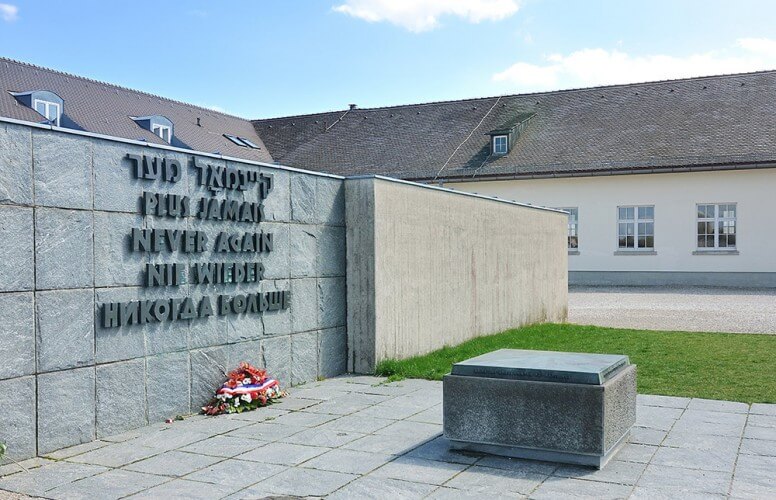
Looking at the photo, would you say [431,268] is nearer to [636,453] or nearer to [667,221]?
[636,453]

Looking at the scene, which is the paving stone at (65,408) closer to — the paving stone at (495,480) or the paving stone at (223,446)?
the paving stone at (223,446)

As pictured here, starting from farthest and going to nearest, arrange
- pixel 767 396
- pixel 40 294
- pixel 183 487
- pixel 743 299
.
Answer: pixel 743 299 → pixel 767 396 → pixel 40 294 → pixel 183 487

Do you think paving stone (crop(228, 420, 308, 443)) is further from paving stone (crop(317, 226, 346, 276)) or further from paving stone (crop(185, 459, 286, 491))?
paving stone (crop(317, 226, 346, 276))

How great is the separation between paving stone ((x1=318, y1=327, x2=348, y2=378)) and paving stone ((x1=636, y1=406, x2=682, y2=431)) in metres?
3.68

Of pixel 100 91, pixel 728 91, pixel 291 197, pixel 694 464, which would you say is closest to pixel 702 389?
pixel 694 464

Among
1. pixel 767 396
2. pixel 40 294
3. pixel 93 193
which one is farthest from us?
pixel 767 396

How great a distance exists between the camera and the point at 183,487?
527 cm

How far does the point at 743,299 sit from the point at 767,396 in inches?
611

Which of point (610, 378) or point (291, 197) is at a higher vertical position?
point (291, 197)

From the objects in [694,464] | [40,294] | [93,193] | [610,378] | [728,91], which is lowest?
[694,464]

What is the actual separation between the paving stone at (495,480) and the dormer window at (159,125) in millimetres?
27583

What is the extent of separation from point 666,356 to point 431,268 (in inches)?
139

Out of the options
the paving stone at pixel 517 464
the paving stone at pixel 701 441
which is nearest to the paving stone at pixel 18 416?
the paving stone at pixel 517 464

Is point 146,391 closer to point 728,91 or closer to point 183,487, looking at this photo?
point 183,487
